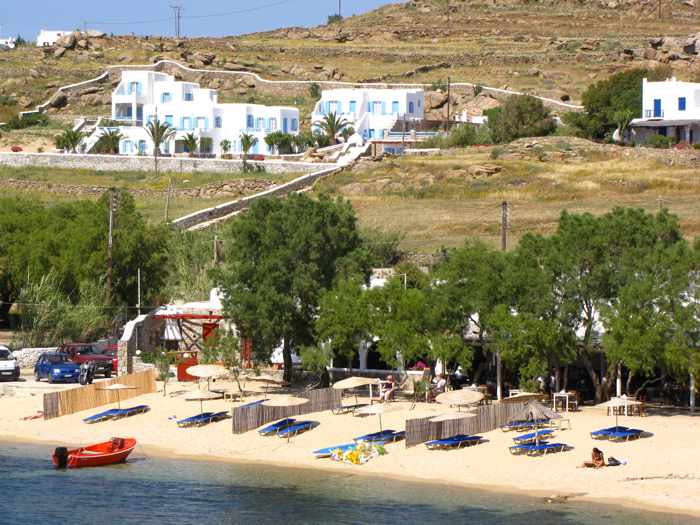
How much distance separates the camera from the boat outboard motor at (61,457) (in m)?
39.1

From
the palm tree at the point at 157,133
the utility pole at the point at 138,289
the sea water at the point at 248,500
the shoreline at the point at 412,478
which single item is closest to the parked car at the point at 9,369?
the shoreline at the point at 412,478

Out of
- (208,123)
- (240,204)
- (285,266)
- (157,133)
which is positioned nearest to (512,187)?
(240,204)

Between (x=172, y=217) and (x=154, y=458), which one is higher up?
(x=172, y=217)

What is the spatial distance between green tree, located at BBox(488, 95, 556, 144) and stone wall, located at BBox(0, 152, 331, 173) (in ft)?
50.8

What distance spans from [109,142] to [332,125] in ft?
55.5


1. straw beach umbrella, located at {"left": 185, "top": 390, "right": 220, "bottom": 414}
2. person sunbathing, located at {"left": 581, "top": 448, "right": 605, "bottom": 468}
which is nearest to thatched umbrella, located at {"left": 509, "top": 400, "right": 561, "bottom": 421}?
person sunbathing, located at {"left": 581, "top": 448, "right": 605, "bottom": 468}

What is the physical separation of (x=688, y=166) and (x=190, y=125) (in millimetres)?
37987

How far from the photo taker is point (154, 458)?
40.4 m

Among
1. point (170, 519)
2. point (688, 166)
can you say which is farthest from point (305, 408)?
point (688, 166)

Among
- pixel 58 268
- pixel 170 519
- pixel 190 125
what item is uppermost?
pixel 190 125

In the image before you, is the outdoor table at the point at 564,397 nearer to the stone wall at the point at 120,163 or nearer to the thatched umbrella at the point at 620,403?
the thatched umbrella at the point at 620,403

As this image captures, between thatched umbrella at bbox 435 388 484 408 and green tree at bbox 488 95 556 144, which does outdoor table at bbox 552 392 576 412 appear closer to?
thatched umbrella at bbox 435 388 484 408

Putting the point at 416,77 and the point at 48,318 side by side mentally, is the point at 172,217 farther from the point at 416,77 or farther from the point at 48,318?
the point at 416,77

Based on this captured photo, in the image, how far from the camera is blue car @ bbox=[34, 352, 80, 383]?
164 feet
